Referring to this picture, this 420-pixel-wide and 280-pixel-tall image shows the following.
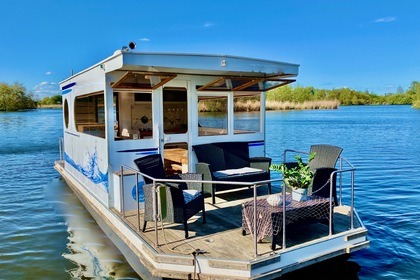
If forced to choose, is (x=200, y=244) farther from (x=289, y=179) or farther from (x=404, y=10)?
(x=404, y=10)

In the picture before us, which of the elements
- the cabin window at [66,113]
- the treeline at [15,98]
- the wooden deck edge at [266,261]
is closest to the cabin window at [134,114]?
the wooden deck edge at [266,261]

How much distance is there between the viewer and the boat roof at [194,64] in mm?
4405

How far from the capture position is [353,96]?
7762 centimetres

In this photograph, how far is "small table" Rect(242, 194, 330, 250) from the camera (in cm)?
364

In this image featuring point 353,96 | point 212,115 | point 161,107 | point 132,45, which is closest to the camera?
point 132,45

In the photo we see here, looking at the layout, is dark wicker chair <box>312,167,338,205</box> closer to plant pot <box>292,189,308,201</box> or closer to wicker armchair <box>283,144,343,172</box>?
plant pot <box>292,189,308,201</box>

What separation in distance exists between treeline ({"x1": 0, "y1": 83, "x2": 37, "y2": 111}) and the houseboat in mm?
58411

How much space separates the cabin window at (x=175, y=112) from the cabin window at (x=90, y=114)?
39.8 inches

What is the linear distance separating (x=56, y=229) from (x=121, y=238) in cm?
282

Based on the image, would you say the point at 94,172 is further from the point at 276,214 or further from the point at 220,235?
the point at 276,214

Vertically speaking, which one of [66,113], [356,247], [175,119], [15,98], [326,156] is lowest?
[356,247]

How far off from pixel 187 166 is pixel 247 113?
1630mm

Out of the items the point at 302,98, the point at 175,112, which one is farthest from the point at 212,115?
the point at 302,98

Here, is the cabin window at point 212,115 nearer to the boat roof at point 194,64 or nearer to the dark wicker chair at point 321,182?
the boat roof at point 194,64
